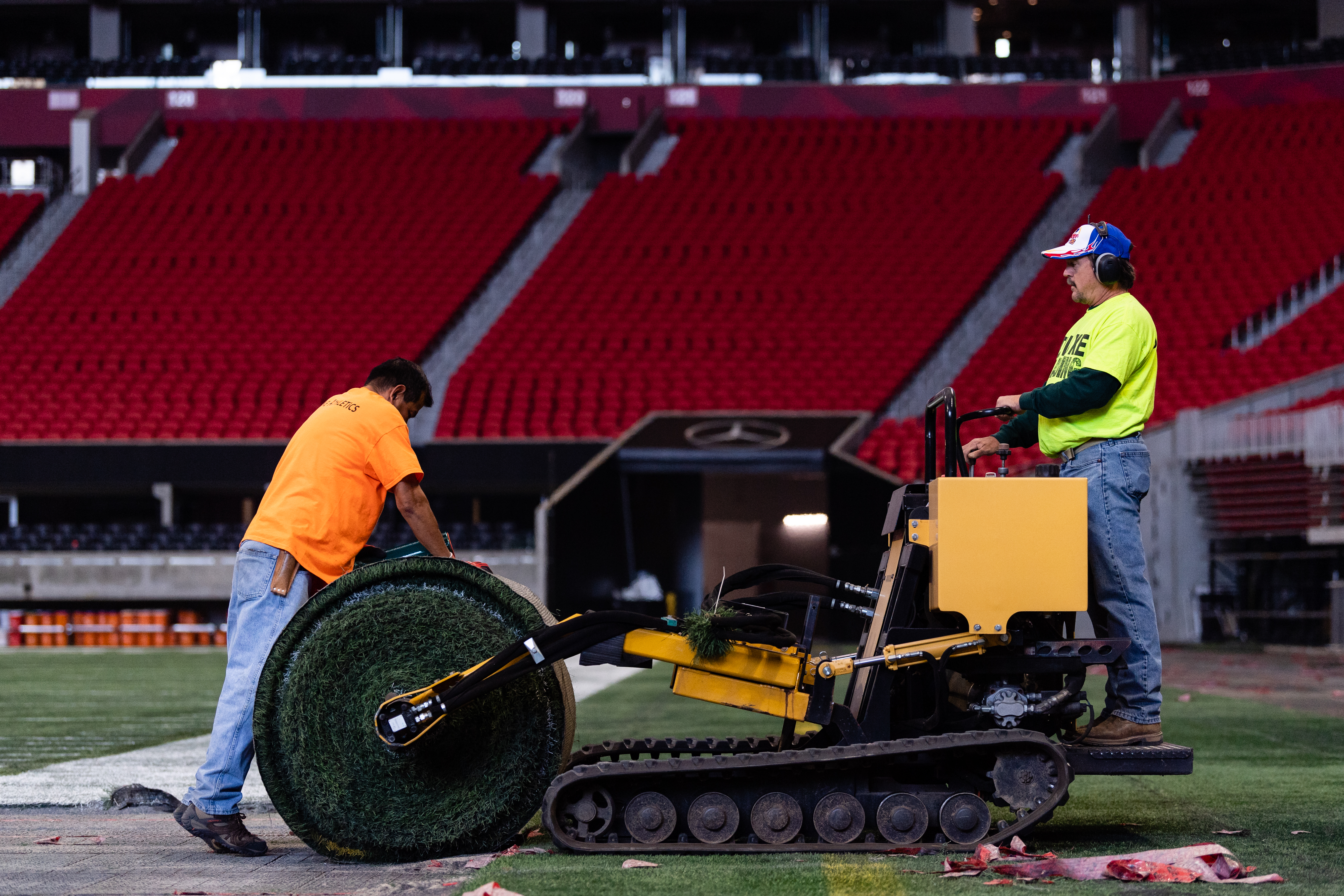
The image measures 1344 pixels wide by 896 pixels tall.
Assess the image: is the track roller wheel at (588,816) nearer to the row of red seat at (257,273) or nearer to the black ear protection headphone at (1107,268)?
the black ear protection headphone at (1107,268)

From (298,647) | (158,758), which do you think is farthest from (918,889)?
(158,758)

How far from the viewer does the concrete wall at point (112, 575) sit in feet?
66.8

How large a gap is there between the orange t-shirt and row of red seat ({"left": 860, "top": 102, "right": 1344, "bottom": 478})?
582 inches

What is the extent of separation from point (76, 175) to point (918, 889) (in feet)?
96.6

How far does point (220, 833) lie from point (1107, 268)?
3498mm

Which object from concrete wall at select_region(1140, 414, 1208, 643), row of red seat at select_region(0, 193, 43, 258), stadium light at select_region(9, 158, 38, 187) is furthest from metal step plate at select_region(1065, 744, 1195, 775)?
stadium light at select_region(9, 158, 38, 187)

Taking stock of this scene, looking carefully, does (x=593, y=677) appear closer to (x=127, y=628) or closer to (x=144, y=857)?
(x=144, y=857)

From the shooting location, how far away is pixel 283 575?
4.62 m

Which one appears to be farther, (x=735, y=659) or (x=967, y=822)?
(x=735, y=659)

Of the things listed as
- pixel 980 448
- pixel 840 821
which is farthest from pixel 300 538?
pixel 980 448

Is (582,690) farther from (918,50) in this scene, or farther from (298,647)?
(918,50)

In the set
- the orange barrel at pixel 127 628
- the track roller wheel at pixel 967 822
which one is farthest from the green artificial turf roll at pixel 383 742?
the orange barrel at pixel 127 628

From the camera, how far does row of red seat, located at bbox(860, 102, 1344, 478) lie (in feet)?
65.2

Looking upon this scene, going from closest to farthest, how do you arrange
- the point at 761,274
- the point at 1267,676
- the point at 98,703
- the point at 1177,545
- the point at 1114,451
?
1. the point at 1114,451
2. the point at 98,703
3. the point at 1267,676
4. the point at 1177,545
5. the point at 761,274
